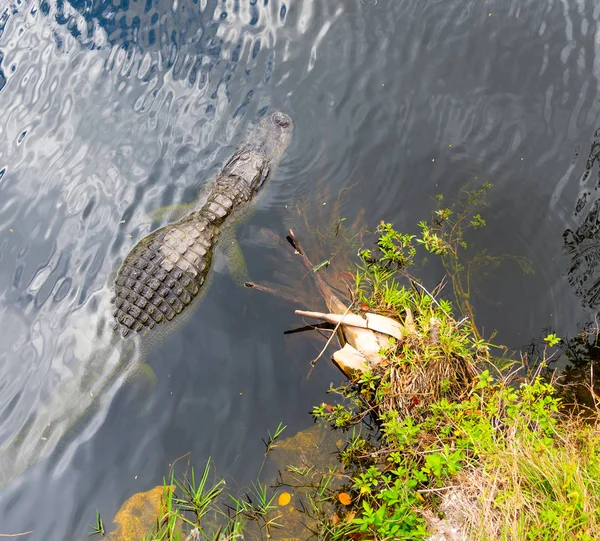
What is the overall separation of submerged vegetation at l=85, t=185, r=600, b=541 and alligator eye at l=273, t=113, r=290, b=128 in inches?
79.2

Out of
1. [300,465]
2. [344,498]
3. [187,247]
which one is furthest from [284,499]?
[187,247]

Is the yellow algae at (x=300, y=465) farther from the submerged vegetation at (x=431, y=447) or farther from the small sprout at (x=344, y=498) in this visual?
the small sprout at (x=344, y=498)

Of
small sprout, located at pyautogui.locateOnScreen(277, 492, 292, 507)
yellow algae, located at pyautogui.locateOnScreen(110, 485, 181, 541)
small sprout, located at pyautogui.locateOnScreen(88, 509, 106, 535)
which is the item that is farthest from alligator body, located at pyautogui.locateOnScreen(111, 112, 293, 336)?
small sprout, located at pyautogui.locateOnScreen(277, 492, 292, 507)

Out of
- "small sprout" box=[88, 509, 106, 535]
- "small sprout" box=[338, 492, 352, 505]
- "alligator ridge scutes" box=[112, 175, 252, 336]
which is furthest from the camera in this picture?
"alligator ridge scutes" box=[112, 175, 252, 336]

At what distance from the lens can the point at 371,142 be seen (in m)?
5.52

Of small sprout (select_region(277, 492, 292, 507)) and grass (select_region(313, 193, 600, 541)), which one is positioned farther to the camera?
small sprout (select_region(277, 492, 292, 507))

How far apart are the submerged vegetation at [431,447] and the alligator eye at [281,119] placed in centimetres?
201

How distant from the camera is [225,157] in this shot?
5.97 metres

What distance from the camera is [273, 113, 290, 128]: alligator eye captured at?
5879mm

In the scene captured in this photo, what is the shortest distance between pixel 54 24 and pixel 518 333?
6922 mm

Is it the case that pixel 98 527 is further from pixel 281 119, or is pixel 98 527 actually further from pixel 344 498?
pixel 281 119

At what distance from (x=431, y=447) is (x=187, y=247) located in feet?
10.4

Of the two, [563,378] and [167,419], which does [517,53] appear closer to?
[563,378]

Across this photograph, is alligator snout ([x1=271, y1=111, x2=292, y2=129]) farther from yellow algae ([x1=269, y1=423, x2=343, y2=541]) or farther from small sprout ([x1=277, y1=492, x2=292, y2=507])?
small sprout ([x1=277, y1=492, x2=292, y2=507])
